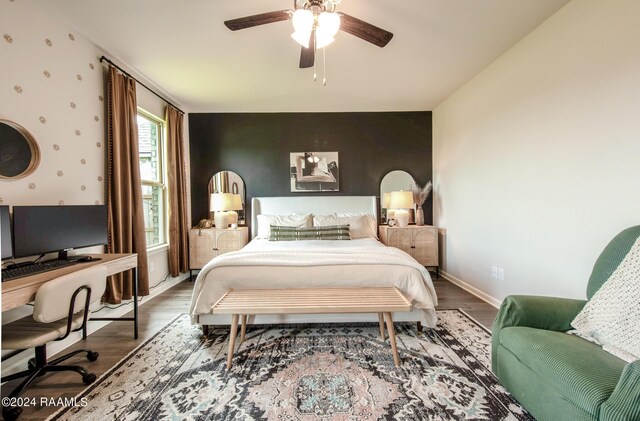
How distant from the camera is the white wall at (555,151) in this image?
1.82 metres

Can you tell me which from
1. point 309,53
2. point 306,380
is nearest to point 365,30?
point 309,53

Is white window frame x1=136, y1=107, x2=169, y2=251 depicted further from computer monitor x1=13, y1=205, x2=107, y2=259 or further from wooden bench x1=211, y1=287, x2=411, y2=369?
wooden bench x1=211, y1=287, x2=411, y2=369

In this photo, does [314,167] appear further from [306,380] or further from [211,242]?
[306,380]

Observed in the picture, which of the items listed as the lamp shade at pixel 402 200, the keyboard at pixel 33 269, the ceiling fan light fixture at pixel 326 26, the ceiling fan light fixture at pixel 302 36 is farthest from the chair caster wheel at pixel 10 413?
the lamp shade at pixel 402 200

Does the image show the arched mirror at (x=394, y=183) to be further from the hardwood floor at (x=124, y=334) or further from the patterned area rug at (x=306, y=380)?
the patterned area rug at (x=306, y=380)

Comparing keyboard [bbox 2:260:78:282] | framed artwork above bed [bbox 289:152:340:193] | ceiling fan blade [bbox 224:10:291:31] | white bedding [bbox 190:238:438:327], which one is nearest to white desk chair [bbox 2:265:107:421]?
keyboard [bbox 2:260:78:282]

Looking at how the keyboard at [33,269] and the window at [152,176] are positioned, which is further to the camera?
the window at [152,176]

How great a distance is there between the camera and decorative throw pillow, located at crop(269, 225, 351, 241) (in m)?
3.75

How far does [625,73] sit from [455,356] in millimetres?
2261

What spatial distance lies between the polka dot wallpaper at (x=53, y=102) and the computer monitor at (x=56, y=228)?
0.65 feet

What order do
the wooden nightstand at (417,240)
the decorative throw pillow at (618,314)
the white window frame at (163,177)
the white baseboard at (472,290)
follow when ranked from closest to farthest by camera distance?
the decorative throw pillow at (618,314) → the white baseboard at (472,290) → the white window frame at (163,177) → the wooden nightstand at (417,240)

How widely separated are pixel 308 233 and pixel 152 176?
233 cm

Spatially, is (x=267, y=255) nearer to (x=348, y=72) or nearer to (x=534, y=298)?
(x=534, y=298)

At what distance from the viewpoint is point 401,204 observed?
4164 mm
